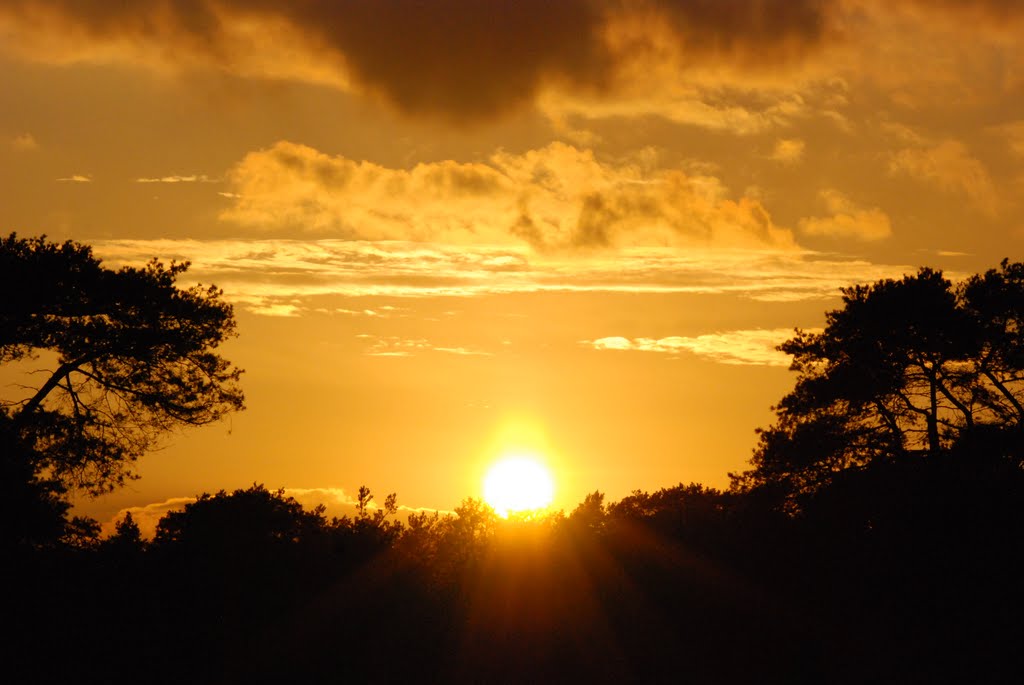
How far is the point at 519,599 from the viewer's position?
17.3 meters

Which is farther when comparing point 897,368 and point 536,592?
point 897,368

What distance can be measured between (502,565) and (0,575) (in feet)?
26.5

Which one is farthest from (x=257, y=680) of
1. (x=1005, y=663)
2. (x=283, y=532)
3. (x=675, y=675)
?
(x=1005, y=663)

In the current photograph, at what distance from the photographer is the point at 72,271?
29.1 meters

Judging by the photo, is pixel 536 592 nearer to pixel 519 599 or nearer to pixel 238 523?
pixel 519 599

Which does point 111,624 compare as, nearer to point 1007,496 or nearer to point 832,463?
point 1007,496

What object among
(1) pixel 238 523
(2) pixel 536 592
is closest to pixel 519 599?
(2) pixel 536 592

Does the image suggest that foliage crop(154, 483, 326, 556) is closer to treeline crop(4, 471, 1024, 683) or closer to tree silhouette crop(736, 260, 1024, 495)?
treeline crop(4, 471, 1024, 683)

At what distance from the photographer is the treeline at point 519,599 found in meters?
15.7

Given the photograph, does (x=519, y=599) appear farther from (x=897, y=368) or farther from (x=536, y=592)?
(x=897, y=368)

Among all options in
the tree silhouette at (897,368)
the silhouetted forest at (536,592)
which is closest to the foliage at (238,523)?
the silhouetted forest at (536,592)

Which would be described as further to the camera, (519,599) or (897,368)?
(897,368)

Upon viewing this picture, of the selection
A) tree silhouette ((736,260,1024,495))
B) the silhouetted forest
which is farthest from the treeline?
tree silhouette ((736,260,1024,495))

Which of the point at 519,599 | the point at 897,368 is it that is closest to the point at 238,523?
the point at 519,599
